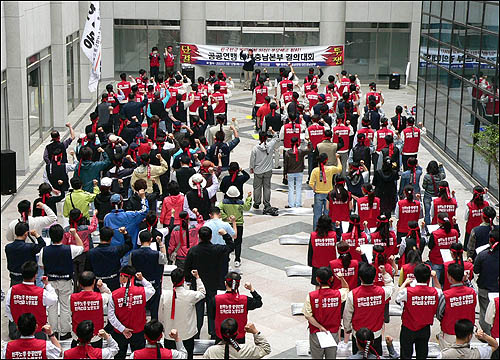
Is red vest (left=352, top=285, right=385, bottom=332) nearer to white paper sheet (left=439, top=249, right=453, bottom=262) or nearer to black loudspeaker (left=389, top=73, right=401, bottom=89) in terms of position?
white paper sheet (left=439, top=249, right=453, bottom=262)

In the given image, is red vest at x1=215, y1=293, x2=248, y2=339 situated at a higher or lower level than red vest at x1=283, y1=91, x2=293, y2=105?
lower

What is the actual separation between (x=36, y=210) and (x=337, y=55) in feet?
77.2

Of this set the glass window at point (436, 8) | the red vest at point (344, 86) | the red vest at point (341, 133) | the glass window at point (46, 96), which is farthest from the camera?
the glass window at point (436, 8)

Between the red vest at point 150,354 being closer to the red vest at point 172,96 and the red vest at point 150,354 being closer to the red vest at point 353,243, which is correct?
the red vest at point 353,243

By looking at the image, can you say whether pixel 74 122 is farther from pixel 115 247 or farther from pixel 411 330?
pixel 411 330

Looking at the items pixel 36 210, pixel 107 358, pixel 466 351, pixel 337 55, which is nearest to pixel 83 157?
pixel 36 210

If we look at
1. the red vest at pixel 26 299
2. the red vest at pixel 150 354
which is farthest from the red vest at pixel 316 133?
the red vest at pixel 150 354

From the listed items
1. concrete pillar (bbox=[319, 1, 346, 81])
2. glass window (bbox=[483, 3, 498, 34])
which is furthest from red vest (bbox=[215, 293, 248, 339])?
concrete pillar (bbox=[319, 1, 346, 81])

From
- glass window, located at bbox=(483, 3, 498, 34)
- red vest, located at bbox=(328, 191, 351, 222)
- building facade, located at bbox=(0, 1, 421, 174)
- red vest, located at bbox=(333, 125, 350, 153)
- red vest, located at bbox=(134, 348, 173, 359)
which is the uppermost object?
glass window, located at bbox=(483, 3, 498, 34)

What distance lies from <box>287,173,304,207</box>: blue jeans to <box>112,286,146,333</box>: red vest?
342 inches

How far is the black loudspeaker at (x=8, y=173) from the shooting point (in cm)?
1928

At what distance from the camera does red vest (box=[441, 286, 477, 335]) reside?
10695 mm

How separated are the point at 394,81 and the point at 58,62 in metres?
14.9

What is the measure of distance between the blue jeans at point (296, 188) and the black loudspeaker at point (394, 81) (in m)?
16.9
